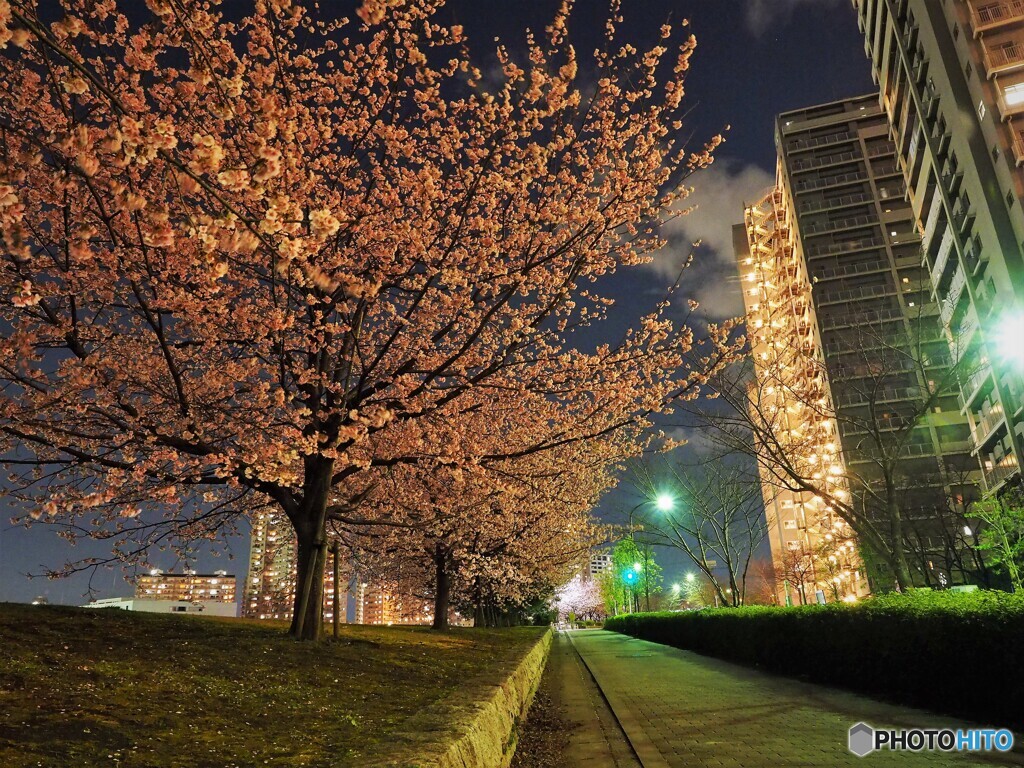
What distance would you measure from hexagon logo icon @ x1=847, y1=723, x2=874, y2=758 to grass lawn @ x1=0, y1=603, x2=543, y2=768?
3710 mm

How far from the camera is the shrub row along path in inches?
239

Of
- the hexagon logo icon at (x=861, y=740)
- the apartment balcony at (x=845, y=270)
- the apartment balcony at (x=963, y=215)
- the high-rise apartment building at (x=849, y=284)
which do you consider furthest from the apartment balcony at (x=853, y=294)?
the hexagon logo icon at (x=861, y=740)

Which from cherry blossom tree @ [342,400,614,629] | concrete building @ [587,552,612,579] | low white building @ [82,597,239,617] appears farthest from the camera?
concrete building @ [587,552,612,579]

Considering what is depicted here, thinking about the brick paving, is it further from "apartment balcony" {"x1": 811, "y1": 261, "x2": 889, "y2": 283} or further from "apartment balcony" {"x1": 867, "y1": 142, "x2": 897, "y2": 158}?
"apartment balcony" {"x1": 867, "y1": 142, "x2": 897, "y2": 158}

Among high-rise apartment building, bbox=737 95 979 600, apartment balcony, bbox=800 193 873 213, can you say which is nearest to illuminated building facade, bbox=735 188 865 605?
high-rise apartment building, bbox=737 95 979 600

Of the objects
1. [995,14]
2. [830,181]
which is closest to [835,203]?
[830,181]

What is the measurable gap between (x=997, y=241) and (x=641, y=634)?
29.2 metres

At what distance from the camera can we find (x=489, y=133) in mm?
10906

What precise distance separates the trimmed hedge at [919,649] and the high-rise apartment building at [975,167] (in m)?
21.0

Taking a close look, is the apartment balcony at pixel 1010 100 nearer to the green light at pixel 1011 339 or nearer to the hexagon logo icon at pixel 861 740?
the green light at pixel 1011 339

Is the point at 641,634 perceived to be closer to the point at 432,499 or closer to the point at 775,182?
the point at 432,499

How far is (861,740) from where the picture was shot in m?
6.81

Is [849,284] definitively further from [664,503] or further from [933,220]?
[664,503]

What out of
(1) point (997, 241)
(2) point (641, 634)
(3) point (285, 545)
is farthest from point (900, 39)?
(3) point (285, 545)
